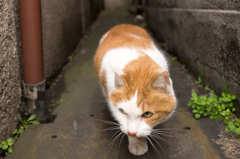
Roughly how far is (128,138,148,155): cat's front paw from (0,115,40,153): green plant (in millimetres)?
995

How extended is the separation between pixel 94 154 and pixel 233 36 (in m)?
1.64

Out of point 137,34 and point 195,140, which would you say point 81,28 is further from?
point 195,140

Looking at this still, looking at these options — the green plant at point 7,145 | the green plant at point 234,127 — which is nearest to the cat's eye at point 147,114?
the green plant at point 234,127

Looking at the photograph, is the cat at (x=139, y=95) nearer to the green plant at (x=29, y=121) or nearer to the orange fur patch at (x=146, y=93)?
the orange fur patch at (x=146, y=93)

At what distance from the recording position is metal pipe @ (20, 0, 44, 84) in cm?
219

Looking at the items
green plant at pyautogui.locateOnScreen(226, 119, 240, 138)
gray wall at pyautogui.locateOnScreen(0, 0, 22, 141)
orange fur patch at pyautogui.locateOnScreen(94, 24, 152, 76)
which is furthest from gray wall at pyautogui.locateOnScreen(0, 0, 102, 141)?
green plant at pyautogui.locateOnScreen(226, 119, 240, 138)

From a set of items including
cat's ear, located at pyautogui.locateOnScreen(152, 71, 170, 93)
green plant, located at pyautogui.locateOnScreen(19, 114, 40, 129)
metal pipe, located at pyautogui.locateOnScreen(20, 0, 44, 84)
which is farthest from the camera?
green plant, located at pyautogui.locateOnScreen(19, 114, 40, 129)

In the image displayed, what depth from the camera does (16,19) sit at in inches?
87.7

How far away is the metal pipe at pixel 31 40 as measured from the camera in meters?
2.19

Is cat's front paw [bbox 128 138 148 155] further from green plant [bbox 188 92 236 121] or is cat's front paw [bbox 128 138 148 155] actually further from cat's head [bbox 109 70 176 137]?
green plant [bbox 188 92 236 121]

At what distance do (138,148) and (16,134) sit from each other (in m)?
1.13

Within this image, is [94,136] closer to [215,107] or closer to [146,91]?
[146,91]

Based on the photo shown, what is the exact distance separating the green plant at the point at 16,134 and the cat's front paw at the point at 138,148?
3.27 feet

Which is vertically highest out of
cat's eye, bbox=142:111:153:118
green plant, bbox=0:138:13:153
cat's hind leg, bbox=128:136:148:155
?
cat's eye, bbox=142:111:153:118
